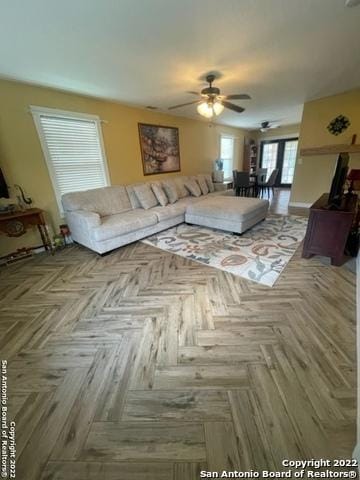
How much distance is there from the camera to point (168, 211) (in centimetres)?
388

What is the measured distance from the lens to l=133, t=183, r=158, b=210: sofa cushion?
396 cm

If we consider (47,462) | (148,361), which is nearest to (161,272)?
(148,361)

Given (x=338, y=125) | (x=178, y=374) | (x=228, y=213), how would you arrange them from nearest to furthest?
(x=178, y=374) < (x=228, y=213) < (x=338, y=125)

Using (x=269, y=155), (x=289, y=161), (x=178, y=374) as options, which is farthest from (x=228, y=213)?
(x=269, y=155)

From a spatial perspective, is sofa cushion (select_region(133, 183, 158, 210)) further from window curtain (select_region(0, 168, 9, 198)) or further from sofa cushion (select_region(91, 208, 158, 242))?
window curtain (select_region(0, 168, 9, 198))

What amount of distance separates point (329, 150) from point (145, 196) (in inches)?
163

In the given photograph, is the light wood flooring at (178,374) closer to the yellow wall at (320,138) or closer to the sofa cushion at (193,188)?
the sofa cushion at (193,188)

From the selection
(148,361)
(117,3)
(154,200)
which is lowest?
(148,361)

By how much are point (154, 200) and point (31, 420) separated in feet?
11.5

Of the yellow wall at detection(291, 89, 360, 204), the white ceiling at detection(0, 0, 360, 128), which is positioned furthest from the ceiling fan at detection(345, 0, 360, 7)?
the yellow wall at detection(291, 89, 360, 204)

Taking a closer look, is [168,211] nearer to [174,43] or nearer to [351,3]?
[174,43]

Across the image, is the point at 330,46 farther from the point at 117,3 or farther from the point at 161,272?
the point at 161,272

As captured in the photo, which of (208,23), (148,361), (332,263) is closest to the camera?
(148,361)

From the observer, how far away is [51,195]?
131 inches
